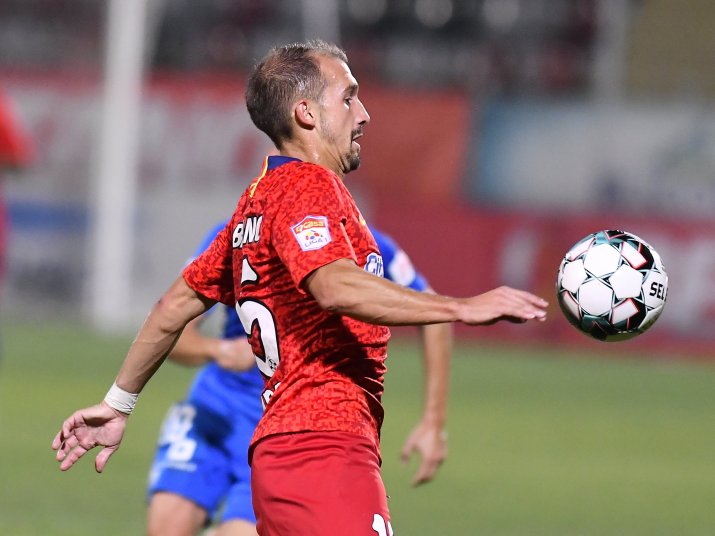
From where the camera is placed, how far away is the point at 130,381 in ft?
15.4

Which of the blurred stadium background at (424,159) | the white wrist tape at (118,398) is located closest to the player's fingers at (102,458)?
the white wrist tape at (118,398)

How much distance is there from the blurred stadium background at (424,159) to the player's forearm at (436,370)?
8148 mm

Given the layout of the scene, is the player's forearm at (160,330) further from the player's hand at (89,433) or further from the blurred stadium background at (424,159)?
the blurred stadium background at (424,159)

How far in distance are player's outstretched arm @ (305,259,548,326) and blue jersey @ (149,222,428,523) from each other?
2.01 m

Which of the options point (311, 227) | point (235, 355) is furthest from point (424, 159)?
point (311, 227)

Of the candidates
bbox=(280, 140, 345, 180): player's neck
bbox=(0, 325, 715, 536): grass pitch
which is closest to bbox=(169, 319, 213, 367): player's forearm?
bbox=(280, 140, 345, 180): player's neck

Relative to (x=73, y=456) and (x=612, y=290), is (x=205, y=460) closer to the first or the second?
(x=73, y=456)

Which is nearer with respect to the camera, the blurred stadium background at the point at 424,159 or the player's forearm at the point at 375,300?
the player's forearm at the point at 375,300

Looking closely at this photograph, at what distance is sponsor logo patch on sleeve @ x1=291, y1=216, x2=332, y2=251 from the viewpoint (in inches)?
153

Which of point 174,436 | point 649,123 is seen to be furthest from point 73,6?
point 174,436

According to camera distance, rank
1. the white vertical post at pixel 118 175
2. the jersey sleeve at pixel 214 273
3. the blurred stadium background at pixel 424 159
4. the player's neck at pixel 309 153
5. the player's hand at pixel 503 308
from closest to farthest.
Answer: the player's hand at pixel 503 308, the player's neck at pixel 309 153, the jersey sleeve at pixel 214 273, the blurred stadium background at pixel 424 159, the white vertical post at pixel 118 175

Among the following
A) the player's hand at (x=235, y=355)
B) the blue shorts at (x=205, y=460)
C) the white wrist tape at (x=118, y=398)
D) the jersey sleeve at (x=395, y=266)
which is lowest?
the blue shorts at (x=205, y=460)

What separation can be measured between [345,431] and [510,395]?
1104 centimetres

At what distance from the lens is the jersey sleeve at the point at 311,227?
3.89 meters
